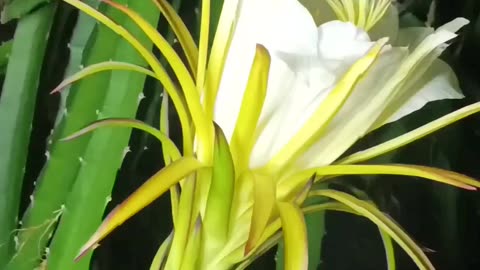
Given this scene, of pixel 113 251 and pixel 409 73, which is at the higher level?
pixel 409 73

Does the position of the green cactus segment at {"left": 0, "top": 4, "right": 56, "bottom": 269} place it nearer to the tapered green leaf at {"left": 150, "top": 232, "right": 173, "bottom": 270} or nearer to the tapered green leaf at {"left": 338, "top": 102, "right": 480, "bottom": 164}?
the tapered green leaf at {"left": 150, "top": 232, "right": 173, "bottom": 270}

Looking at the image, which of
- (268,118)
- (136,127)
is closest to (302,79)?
(268,118)

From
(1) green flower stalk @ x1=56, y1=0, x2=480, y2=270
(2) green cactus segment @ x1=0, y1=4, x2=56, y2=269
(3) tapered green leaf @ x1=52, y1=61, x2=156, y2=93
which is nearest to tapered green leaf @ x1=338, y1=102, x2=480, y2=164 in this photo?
(1) green flower stalk @ x1=56, y1=0, x2=480, y2=270

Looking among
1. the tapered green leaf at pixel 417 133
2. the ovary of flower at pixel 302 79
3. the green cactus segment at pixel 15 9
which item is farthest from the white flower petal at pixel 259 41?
the green cactus segment at pixel 15 9

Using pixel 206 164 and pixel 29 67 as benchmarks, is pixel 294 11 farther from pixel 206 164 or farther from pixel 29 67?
pixel 29 67

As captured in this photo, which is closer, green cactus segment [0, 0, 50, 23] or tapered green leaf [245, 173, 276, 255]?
tapered green leaf [245, 173, 276, 255]

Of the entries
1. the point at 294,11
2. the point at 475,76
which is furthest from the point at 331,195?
the point at 475,76

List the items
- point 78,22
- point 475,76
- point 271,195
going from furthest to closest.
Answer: point 475,76 → point 78,22 → point 271,195
